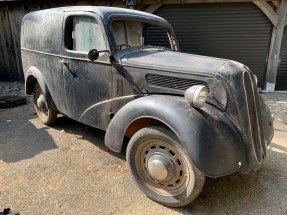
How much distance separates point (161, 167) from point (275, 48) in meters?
6.28

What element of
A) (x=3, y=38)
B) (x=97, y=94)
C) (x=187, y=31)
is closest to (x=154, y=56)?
(x=97, y=94)

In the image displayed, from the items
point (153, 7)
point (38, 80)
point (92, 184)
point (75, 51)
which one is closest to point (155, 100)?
point (92, 184)

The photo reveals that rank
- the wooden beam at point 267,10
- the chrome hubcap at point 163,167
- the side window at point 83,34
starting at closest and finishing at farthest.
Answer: the chrome hubcap at point 163,167 → the side window at point 83,34 → the wooden beam at point 267,10

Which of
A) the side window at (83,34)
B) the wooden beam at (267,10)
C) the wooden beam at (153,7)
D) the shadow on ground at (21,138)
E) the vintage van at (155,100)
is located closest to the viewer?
the vintage van at (155,100)

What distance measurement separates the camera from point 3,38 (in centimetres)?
877

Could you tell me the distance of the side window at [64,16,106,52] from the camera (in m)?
3.28

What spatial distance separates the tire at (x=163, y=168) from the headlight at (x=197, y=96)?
1.25 ft

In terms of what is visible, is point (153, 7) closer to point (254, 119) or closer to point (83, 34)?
point (83, 34)

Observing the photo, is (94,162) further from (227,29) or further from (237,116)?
(227,29)

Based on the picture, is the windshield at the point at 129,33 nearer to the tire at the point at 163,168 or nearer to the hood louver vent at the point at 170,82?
the hood louver vent at the point at 170,82

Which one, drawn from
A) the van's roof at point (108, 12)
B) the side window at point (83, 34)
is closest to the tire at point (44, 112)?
the side window at point (83, 34)

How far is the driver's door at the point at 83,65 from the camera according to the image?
3.25 meters

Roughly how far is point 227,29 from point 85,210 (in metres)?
6.53

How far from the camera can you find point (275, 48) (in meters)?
7.15
